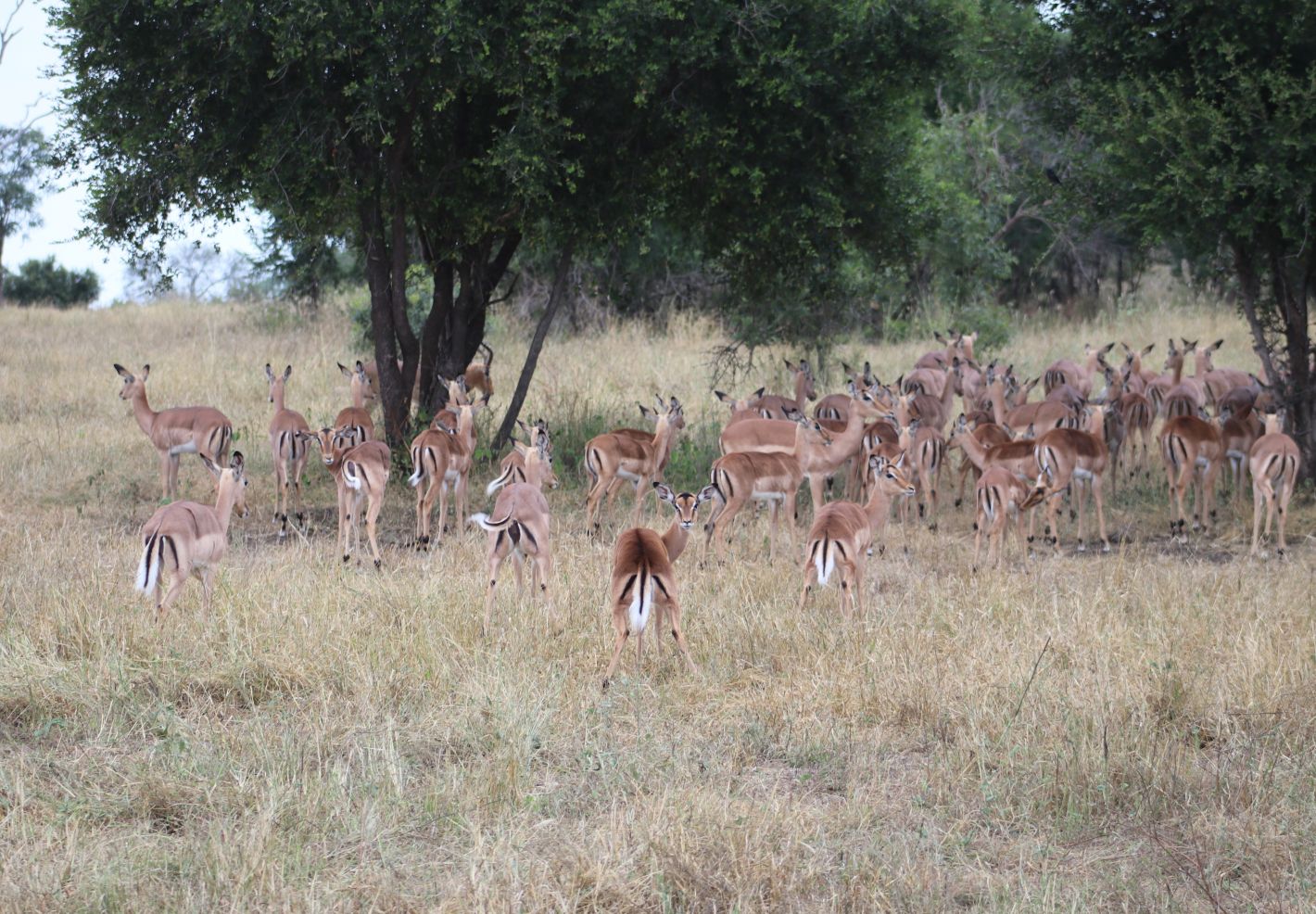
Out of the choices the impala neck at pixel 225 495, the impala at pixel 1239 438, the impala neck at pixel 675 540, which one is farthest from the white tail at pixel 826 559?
the impala at pixel 1239 438

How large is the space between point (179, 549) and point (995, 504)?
505cm

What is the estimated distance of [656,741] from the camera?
18.7 feet

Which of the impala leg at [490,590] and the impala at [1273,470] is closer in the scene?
the impala leg at [490,590]

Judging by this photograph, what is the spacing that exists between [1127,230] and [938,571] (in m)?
4.18

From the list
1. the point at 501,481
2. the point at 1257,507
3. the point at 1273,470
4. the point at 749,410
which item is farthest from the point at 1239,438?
the point at 501,481

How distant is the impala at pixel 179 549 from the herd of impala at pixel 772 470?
1 centimetres

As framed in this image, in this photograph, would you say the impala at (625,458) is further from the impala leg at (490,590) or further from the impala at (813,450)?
the impala leg at (490,590)

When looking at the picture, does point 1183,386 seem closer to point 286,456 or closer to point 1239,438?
point 1239,438

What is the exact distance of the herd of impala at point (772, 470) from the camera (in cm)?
743

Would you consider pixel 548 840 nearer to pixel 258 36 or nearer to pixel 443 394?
pixel 258 36

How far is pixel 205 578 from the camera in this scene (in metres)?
7.43

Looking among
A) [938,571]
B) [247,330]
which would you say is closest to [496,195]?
[938,571]

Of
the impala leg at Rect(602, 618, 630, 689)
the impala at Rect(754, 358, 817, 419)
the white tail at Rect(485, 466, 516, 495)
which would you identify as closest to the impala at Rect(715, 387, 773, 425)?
the impala at Rect(754, 358, 817, 419)

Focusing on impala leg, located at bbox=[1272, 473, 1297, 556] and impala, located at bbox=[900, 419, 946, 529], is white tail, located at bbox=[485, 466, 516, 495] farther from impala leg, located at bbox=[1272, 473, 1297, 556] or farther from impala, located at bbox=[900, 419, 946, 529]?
impala leg, located at bbox=[1272, 473, 1297, 556]
